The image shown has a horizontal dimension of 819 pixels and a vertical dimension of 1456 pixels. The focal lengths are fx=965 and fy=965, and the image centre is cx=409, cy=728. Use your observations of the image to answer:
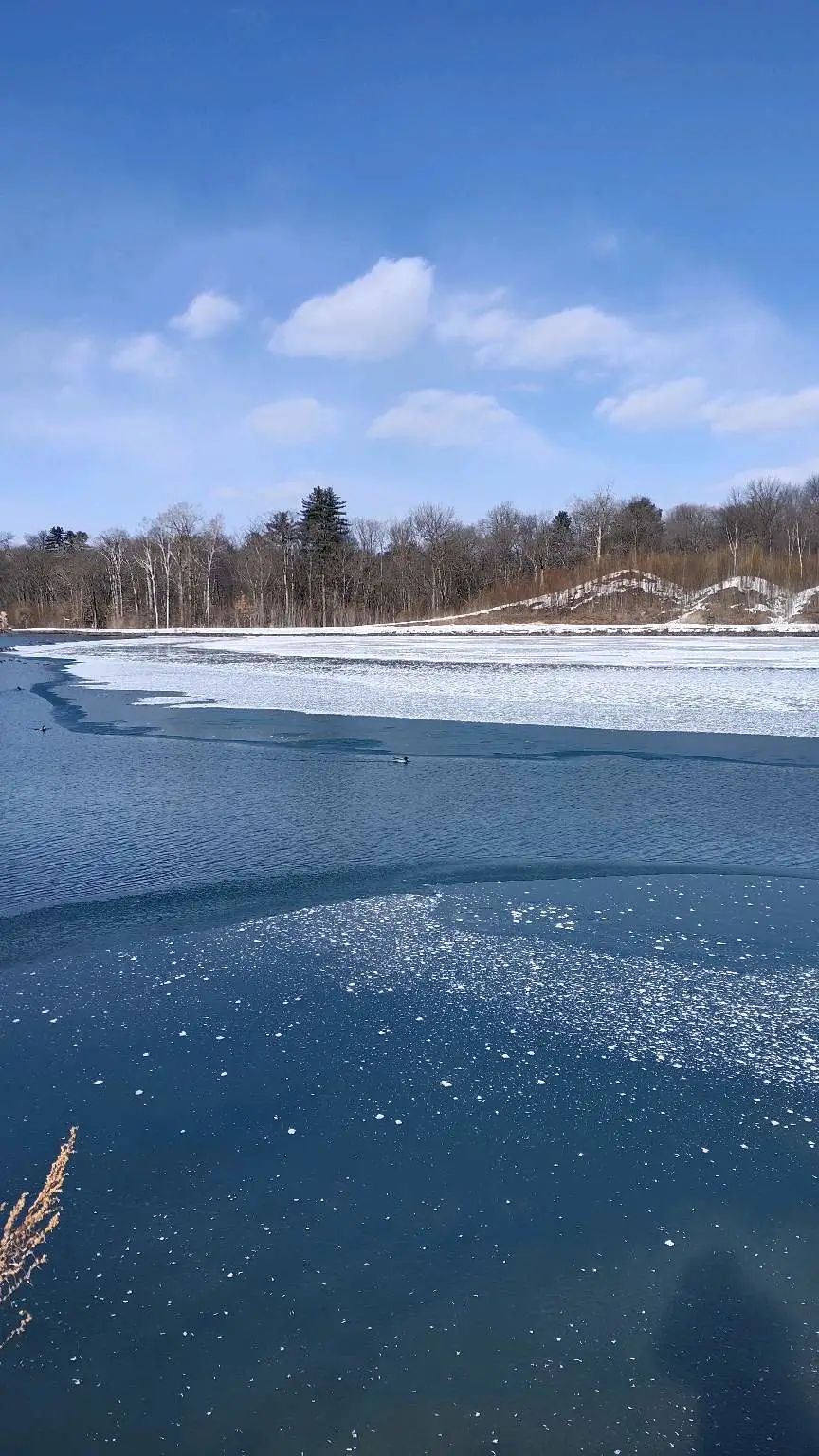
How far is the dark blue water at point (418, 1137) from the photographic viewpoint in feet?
9.16

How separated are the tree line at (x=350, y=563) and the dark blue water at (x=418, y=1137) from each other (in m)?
57.5

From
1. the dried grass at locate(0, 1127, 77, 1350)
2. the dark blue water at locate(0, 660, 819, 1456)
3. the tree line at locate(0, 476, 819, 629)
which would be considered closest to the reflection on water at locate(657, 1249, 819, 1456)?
the dark blue water at locate(0, 660, 819, 1456)

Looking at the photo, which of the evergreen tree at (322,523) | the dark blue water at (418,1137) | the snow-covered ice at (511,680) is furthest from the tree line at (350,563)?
the dark blue water at (418,1137)

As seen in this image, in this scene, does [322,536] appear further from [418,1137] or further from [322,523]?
[418,1137]

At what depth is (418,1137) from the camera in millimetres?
4027

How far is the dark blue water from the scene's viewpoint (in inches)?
110

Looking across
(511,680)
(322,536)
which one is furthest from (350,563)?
(511,680)

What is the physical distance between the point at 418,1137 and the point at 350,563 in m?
69.5

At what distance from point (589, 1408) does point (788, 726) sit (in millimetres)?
13300

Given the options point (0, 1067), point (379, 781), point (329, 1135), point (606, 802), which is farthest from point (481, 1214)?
point (379, 781)

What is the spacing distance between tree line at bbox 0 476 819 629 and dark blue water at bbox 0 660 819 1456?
57.5 m

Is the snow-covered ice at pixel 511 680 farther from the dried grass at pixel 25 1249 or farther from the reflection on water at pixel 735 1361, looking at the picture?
the dried grass at pixel 25 1249

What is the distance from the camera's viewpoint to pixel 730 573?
188 ft

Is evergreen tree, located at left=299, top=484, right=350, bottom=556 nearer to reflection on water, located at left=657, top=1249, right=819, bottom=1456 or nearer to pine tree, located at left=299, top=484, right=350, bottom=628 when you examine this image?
pine tree, located at left=299, top=484, right=350, bottom=628
